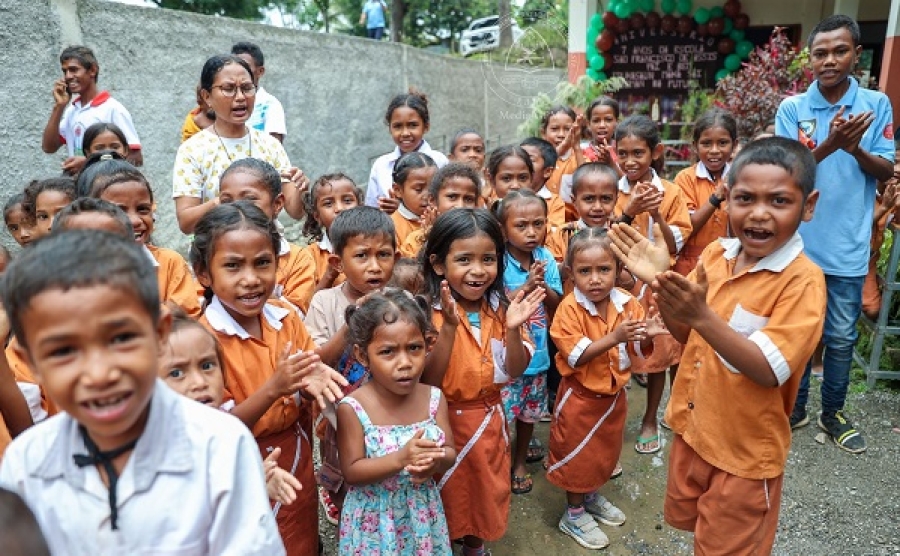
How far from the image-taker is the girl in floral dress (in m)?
2.01

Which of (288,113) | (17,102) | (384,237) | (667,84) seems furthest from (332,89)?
(384,237)

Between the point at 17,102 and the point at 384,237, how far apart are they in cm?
352

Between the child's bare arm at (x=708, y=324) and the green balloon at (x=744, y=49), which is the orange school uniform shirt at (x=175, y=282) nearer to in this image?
the child's bare arm at (x=708, y=324)

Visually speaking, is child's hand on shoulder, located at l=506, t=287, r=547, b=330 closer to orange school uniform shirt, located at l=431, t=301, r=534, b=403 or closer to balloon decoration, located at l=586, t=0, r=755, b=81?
orange school uniform shirt, located at l=431, t=301, r=534, b=403

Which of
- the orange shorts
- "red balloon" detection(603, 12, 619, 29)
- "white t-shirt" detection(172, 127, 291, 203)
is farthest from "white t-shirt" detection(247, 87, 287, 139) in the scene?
"red balloon" detection(603, 12, 619, 29)

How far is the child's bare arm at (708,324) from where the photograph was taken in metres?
1.73

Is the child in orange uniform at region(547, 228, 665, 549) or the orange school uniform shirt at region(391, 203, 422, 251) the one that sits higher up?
the orange school uniform shirt at region(391, 203, 422, 251)

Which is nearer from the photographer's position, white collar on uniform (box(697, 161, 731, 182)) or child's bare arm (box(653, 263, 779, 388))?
child's bare arm (box(653, 263, 779, 388))

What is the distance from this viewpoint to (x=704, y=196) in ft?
Result: 12.7

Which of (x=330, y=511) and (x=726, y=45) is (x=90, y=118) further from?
(x=726, y=45)

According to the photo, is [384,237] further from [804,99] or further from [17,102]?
[17,102]

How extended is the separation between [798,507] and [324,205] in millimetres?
2841

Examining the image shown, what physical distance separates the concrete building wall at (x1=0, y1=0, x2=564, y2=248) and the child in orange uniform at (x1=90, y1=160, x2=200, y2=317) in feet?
8.75

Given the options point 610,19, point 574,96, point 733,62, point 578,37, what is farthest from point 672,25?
point 574,96
